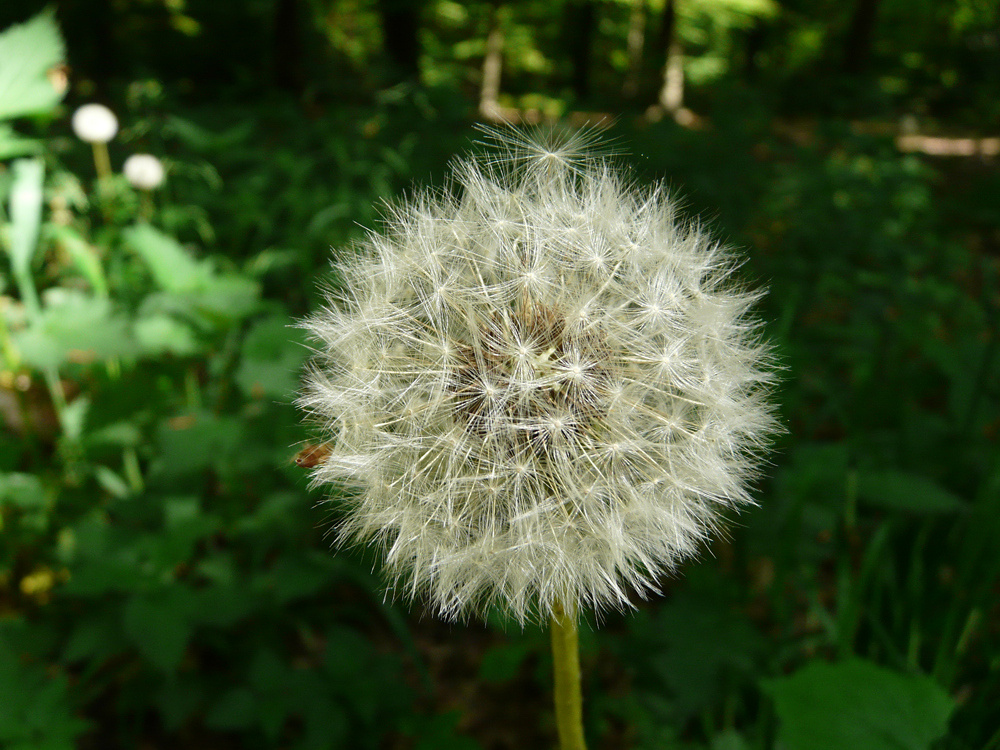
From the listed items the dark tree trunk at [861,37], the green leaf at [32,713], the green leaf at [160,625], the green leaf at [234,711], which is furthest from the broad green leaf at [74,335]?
the dark tree trunk at [861,37]

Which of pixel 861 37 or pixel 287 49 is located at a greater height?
pixel 861 37

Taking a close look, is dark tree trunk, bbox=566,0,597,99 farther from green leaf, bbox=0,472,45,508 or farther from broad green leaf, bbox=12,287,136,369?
green leaf, bbox=0,472,45,508

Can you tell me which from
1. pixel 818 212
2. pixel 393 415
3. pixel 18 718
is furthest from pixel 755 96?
pixel 18 718

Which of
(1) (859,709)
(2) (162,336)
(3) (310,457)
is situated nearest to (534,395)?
(3) (310,457)

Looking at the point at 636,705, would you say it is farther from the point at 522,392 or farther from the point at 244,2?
the point at 244,2

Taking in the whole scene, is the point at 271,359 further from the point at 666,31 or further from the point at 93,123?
the point at 666,31
